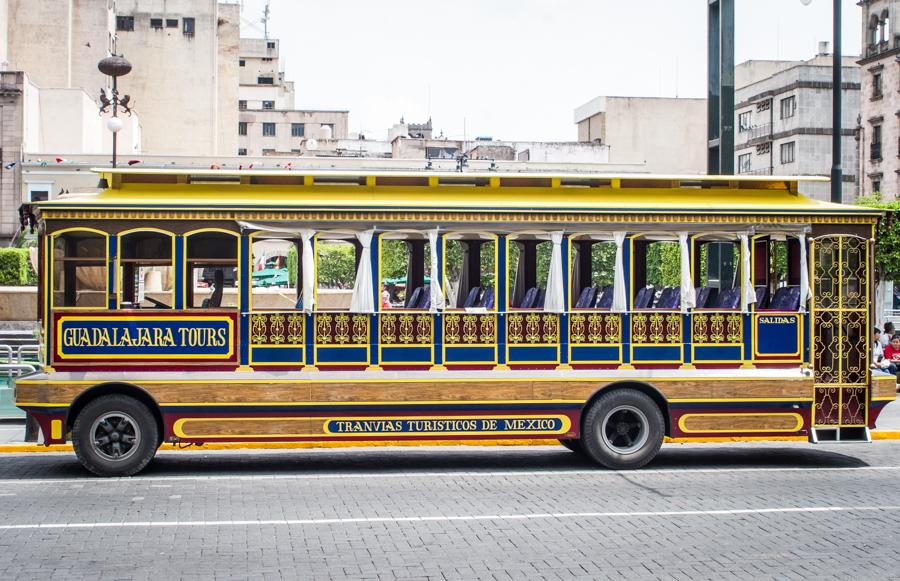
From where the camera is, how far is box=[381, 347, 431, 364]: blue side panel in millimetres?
13289

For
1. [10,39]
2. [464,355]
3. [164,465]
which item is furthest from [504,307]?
[10,39]

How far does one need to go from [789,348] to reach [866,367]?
0.98m

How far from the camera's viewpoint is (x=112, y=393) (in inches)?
507

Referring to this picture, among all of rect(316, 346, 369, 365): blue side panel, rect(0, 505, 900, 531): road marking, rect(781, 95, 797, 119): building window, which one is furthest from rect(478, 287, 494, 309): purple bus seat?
rect(781, 95, 797, 119): building window

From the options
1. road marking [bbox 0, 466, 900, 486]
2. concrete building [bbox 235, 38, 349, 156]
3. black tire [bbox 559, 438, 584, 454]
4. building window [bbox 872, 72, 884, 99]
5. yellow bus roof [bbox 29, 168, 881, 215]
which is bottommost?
road marking [bbox 0, 466, 900, 486]

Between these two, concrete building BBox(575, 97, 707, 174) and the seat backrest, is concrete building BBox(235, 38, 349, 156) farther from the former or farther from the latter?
the seat backrest

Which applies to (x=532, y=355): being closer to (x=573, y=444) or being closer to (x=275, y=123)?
(x=573, y=444)

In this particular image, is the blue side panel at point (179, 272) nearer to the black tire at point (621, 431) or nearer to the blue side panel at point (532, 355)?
the blue side panel at point (532, 355)

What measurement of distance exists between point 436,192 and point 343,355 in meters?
2.26

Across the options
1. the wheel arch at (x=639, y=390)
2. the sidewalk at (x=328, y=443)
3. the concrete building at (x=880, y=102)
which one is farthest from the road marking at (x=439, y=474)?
the concrete building at (x=880, y=102)

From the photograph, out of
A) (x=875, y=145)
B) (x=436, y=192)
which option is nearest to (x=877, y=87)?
(x=875, y=145)

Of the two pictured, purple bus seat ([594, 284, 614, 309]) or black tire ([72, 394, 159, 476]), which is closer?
black tire ([72, 394, 159, 476])

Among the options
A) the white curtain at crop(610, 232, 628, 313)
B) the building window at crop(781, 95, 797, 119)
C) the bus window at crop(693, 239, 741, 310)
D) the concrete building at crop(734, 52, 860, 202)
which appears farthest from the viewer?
the building window at crop(781, 95, 797, 119)

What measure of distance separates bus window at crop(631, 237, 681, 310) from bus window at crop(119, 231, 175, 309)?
541cm
